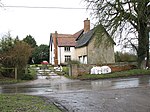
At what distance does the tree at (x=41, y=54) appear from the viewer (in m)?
72.9

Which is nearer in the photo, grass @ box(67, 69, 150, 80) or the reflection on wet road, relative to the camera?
the reflection on wet road

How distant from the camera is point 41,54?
76.1m

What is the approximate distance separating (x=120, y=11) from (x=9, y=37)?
39.6ft

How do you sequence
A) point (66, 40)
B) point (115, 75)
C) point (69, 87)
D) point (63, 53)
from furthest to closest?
point (66, 40)
point (63, 53)
point (115, 75)
point (69, 87)

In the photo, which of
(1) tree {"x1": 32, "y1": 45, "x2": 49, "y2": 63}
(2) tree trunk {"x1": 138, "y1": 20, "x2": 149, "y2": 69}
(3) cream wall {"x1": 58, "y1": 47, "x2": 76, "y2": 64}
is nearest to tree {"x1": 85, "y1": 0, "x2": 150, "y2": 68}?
(2) tree trunk {"x1": 138, "y1": 20, "x2": 149, "y2": 69}

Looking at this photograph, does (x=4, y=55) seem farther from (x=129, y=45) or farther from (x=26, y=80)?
(x=129, y=45)

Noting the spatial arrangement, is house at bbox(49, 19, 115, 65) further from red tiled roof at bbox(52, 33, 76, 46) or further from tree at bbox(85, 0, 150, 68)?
tree at bbox(85, 0, 150, 68)

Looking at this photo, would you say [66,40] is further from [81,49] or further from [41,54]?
[41,54]

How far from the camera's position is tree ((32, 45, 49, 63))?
7294 cm

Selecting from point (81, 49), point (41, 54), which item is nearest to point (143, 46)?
point (81, 49)

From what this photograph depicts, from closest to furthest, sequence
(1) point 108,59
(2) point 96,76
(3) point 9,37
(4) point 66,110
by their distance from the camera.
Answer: (4) point 66,110 < (2) point 96,76 < (3) point 9,37 < (1) point 108,59

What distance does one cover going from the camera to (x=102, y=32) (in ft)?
88.1

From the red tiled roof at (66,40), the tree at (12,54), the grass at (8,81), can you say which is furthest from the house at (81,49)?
the grass at (8,81)

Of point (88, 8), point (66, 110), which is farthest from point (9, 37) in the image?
point (66, 110)
